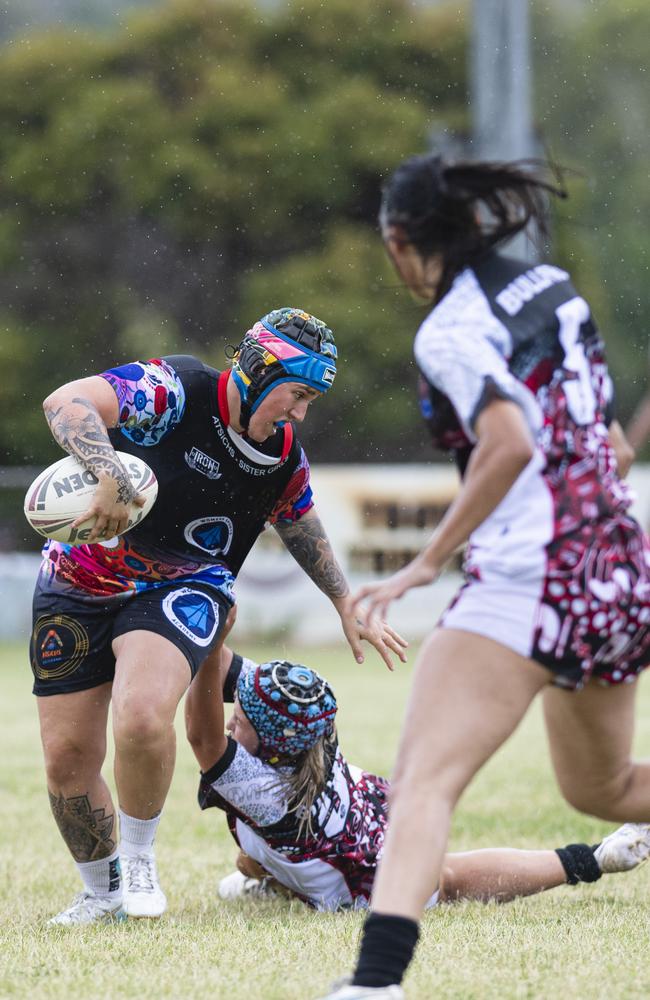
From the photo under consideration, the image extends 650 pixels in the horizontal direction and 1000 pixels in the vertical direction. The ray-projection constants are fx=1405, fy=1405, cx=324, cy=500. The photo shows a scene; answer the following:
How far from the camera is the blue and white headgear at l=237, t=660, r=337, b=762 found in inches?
191

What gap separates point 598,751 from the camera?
12.0ft

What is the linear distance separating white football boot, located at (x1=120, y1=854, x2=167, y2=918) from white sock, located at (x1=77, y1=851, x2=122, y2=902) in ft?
0.21

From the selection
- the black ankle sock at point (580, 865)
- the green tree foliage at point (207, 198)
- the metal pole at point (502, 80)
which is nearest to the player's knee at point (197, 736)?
the black ankle sock at point (580, 865)

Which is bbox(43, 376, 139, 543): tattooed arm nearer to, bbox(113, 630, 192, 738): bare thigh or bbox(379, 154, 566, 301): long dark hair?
bbox(113, 630, 192, 738): bare thigh

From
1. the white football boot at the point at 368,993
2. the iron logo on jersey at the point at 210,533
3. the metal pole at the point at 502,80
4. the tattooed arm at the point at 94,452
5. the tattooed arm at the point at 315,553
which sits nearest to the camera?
the white football boot at the point at 368,993

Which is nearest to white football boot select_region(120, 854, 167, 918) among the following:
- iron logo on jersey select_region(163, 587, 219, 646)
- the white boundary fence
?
iron logo on jersey select_region(163, 587, 219, 646)

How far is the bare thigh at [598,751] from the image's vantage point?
141 inches

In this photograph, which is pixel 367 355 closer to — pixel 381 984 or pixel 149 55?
pixel 149 55

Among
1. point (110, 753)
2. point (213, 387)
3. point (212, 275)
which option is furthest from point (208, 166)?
point (213, 387)

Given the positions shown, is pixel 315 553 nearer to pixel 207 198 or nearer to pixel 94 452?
pixel 94 452

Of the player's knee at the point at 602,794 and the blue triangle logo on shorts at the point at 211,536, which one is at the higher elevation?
the blue triangle logo on shorts at the point at 211,536

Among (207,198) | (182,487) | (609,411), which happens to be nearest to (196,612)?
(182,487)

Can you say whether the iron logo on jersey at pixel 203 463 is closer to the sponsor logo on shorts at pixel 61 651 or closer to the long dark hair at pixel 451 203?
the sponsor logo on shorts at pixel 61 651

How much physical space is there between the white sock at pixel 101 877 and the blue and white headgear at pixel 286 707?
2.41ft
